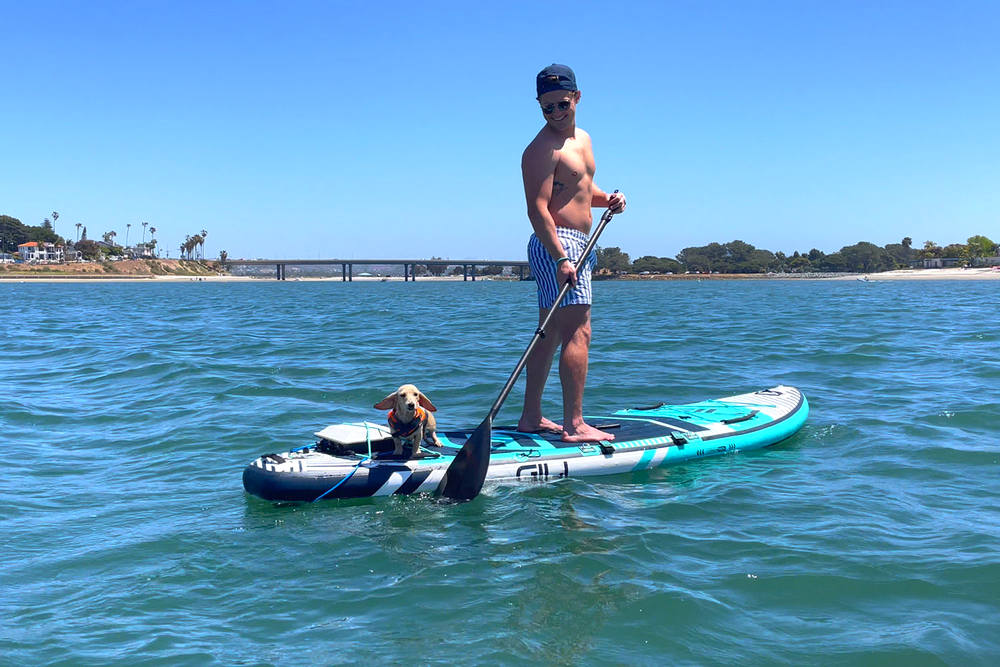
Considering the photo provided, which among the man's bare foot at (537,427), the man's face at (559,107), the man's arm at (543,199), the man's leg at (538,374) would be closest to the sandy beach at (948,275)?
the man's bare foot at (537,427)

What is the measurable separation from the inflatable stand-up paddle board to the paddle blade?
0.10 metres

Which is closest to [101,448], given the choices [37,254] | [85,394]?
[85,394]

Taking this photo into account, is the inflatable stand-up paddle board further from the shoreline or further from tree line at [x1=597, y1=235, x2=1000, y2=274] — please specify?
tree line at [x1=597, y1=235, x2=1000, y2=274]

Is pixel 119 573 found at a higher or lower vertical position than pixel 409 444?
lower

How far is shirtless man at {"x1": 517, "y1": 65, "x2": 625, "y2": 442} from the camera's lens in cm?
610

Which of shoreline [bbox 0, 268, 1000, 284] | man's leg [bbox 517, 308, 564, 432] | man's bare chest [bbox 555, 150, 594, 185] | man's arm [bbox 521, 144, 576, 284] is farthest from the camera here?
shoreline [bbox 0, 268, 1000, 284]

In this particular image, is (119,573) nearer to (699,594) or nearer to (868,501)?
(699,594)

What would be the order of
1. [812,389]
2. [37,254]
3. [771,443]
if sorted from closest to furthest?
[771,443] → [812,389] → [37,254]

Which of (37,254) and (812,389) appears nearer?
(812,389)

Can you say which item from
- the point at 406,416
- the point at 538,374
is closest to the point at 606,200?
the point at 538,374

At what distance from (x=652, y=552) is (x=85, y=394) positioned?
29.8 feet

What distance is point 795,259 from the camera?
17712 centimetres

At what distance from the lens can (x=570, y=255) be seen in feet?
20.5

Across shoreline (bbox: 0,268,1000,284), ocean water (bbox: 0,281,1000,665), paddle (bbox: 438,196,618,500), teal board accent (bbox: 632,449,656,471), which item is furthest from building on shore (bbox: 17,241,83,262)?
teal board accent (bbox: 632,449,656,471)
